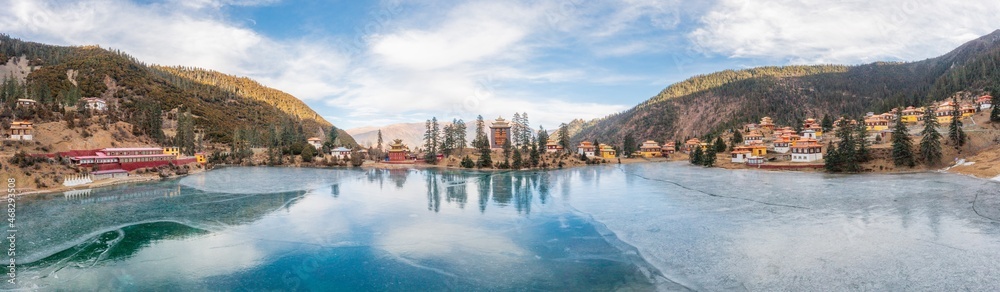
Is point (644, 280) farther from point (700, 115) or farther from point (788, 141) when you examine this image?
point (700, 115)

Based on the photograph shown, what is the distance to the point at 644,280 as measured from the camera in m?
14.2

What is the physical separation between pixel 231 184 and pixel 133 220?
2021 centimetres

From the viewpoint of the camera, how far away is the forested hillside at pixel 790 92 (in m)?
123

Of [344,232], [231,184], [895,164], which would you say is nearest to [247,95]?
[231,184]

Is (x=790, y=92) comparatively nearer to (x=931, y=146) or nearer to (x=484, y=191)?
(x=931, y=146)

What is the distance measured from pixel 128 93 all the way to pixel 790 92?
592 ft

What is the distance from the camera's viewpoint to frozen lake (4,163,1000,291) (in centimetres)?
1438

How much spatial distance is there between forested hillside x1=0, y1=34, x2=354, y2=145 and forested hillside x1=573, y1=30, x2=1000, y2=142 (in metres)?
112

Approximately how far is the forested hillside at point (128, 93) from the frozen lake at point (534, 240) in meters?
57.9

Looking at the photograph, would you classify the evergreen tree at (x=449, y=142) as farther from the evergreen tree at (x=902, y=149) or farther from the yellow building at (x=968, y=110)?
the yellow building at (x=968, y=110)

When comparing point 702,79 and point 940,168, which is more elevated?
point 702,79

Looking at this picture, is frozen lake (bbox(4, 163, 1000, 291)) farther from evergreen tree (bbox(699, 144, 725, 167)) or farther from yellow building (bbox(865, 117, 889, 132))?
yellow building (bbox(865, 117, 889, 132))

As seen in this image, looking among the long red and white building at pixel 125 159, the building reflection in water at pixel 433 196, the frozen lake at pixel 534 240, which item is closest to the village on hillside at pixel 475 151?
the long red and white building at pixel 125 159

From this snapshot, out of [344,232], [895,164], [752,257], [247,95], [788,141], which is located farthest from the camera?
[247,95]
